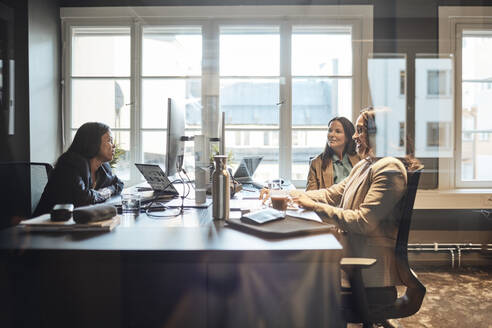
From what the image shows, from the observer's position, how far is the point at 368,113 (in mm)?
2002

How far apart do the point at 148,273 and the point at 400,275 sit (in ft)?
3.46

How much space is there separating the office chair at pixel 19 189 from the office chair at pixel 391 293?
9.27 ft

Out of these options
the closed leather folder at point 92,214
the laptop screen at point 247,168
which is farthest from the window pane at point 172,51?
the closed leather folder at point 92,214

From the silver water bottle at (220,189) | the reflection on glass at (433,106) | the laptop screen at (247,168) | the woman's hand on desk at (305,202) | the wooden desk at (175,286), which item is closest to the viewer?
the wooden desk at (175,286)

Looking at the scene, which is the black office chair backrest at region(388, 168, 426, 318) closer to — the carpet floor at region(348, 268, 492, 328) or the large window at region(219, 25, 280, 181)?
the carpet floor at region(348, 268, 492, 328)

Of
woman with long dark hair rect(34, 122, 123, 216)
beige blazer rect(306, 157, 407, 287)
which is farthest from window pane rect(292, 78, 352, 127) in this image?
beige blazer rect(306, 157, 407, 287)

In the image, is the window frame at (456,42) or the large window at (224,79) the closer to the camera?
the window frame at (456,42)

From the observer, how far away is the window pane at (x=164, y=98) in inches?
147

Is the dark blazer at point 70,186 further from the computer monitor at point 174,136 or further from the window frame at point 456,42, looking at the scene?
the window frame at point 456,42

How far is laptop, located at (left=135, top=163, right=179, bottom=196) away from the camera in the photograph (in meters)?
2.18

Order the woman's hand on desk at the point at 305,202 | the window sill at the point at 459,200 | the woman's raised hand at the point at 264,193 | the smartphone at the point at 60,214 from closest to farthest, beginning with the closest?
the smartphone at the point at 60,214, the woman's hand on desk at the point at 305,202, the woman's raised hand at the point at 264,193, the window sill at the point at 459,200


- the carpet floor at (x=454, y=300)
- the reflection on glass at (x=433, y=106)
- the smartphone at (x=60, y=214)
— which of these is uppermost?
the reflection on glass at (x=433, y=106)

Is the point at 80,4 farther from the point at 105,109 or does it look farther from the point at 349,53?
the point at 349,53

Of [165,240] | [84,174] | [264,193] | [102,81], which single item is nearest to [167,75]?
[102,81]
